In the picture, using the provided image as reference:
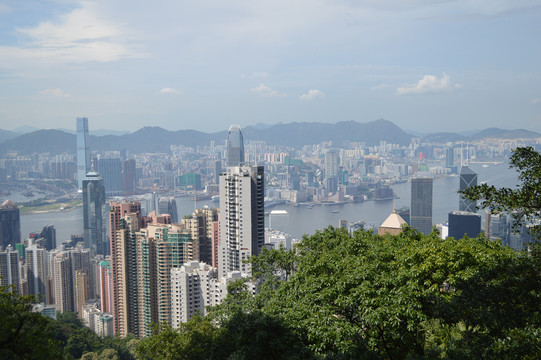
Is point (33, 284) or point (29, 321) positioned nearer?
point (29, 321)

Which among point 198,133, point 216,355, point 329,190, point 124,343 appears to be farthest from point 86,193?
point 216,355

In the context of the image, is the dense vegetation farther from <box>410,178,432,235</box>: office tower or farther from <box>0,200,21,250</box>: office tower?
<box>410,178,432,235</box>: office tower

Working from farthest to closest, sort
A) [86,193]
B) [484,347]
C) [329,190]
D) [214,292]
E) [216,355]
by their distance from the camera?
[329,190], [86,193], [214,292], [216,355], [484,347]

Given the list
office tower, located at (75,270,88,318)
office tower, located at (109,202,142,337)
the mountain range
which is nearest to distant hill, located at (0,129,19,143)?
the mountain range

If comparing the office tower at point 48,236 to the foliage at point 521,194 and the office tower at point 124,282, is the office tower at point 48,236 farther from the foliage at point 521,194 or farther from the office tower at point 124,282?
the foliage at point 521,194

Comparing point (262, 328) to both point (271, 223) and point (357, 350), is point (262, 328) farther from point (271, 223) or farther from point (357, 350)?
point (271, 223)

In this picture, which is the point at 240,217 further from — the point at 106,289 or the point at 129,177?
the point at 129,177

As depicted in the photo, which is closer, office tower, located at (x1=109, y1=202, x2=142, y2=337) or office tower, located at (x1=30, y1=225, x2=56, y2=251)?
office tower, located at (x1=109, y1=202, x2=142, y2=337)
